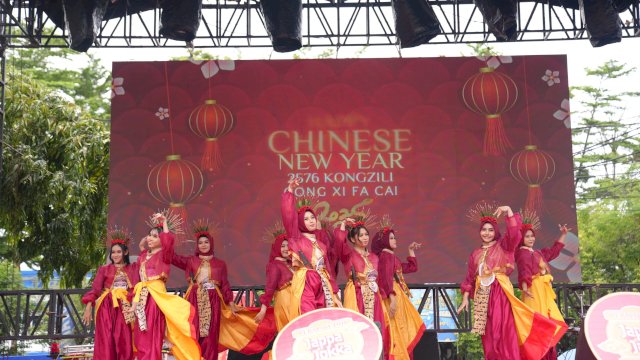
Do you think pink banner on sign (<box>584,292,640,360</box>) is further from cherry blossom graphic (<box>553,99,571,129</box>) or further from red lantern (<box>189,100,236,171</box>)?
red lantern (<box>189,100,236,171</box>)

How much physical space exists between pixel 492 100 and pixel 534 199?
1183 mm

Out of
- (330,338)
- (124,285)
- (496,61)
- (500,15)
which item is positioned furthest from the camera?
(496,61)

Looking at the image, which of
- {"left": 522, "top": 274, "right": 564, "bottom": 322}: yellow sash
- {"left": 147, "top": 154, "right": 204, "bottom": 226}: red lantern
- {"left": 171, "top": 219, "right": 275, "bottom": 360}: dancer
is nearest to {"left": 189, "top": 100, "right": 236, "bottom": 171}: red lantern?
{"left": 147, "top": 154, "right": 204, "bottom": 226}: red lantern

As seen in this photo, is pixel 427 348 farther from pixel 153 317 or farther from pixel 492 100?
pixel 492 100

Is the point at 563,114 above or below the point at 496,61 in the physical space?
below

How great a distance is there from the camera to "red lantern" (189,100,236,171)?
9352 millimetres

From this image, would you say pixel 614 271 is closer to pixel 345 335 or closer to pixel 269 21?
pixel 269 21

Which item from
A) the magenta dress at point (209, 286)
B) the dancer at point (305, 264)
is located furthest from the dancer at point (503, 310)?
the magenta dress at point (209, 286)

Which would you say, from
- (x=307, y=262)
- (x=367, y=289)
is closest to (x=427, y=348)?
(x=367, y=289)

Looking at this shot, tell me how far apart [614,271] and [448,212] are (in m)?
10.6

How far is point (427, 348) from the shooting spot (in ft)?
25.8

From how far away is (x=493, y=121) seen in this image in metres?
9.39

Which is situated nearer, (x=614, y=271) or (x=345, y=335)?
(x=345, y=335)

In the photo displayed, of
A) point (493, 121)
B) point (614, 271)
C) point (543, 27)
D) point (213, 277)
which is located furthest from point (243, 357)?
point (614, 271)
